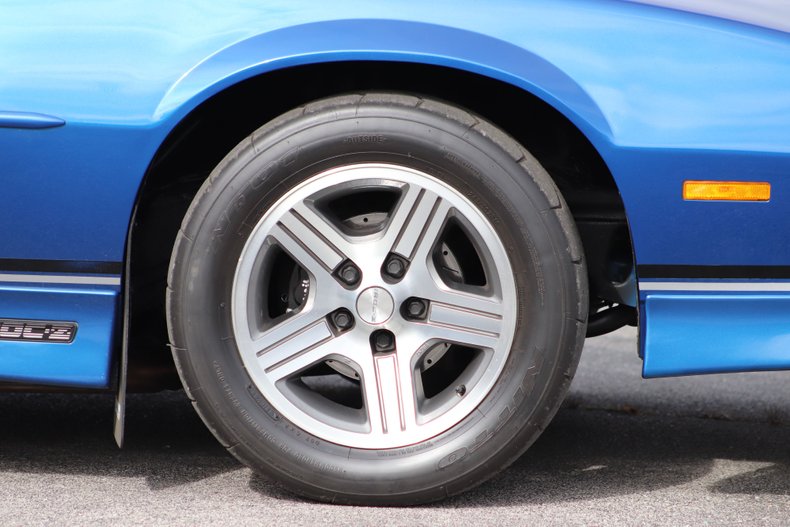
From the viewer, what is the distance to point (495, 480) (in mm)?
2662

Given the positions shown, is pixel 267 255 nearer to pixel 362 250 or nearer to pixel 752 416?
pixel 362 250

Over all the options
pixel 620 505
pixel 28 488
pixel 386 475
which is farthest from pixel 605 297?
pixel 28 488

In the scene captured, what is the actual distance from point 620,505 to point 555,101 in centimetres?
95

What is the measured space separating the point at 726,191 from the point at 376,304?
81 cm

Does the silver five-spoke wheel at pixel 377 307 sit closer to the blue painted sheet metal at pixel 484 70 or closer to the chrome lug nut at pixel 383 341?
the chrome lug nut at pixel 383 341

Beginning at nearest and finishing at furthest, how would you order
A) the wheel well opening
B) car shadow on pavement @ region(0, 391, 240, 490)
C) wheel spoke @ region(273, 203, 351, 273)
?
wheel spoke @ region(273, 203, 351, 273), the wheel well opening, car shadow on pavement @ region(0, 391, 240, 490)

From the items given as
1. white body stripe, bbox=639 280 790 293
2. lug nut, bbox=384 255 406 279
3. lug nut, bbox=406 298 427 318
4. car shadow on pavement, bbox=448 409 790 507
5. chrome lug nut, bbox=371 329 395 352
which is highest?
white body stripe, bbox=639 280 790 293

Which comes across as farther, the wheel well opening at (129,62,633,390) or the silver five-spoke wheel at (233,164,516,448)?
the wheel well opening at (129,62,633,390)

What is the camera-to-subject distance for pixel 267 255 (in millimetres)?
2439

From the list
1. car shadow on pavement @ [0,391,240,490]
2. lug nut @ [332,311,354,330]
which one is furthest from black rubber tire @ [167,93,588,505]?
car shadow on pavement @ [0,391,240,490]

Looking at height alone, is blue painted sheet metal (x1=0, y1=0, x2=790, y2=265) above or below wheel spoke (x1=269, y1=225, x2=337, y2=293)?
above

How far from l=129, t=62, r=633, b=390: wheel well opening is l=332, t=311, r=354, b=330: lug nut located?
0.47 metres

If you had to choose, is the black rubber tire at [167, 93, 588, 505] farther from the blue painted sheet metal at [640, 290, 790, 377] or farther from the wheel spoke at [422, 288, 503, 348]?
the blue painted sheet metal at [640, 290, 790, 377]

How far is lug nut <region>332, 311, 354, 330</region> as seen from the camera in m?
2.46
